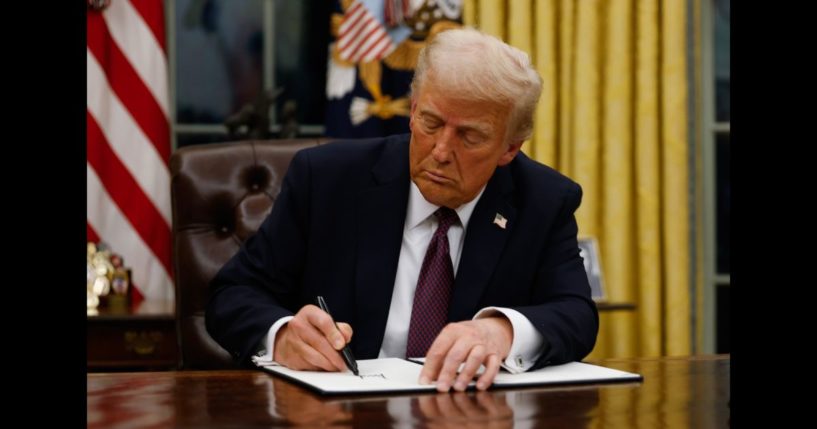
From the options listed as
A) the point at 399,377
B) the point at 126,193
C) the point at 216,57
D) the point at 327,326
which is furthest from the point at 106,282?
the point at 399,377

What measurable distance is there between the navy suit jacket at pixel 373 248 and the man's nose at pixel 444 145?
185 mm

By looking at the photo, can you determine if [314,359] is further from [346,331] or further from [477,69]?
[477,69]

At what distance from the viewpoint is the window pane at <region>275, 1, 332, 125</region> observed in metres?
4.35

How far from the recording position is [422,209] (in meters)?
2.29

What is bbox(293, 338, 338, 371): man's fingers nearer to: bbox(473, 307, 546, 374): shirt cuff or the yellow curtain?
bbox(473, 307, 546, 374): shirt cuff

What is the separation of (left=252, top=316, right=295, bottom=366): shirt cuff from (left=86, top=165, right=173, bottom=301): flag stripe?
2.22 meters

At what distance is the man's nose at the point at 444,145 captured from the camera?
212cm

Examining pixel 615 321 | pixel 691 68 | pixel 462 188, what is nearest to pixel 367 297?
pixel 462 188

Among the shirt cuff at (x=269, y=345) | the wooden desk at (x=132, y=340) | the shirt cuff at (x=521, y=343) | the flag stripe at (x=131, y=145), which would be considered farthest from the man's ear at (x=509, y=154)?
the flag stripe at (x=131, y=145)

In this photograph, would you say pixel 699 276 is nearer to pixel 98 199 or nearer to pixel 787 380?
pixel 98 199

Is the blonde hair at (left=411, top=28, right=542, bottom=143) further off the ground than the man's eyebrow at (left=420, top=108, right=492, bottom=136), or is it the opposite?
the blonde hair at (left=411, top=28, right=542, bottom=143)

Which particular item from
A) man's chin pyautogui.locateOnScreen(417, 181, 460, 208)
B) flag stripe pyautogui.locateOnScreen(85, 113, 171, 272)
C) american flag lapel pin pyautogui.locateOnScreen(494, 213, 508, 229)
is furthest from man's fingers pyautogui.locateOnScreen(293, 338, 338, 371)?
flag stripe pyautogui.locateOnScreen(85, 113, 171, 272)

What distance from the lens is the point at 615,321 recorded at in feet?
13.5

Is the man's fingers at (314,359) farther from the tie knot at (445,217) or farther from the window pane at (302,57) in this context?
the window pane at (302,57)
